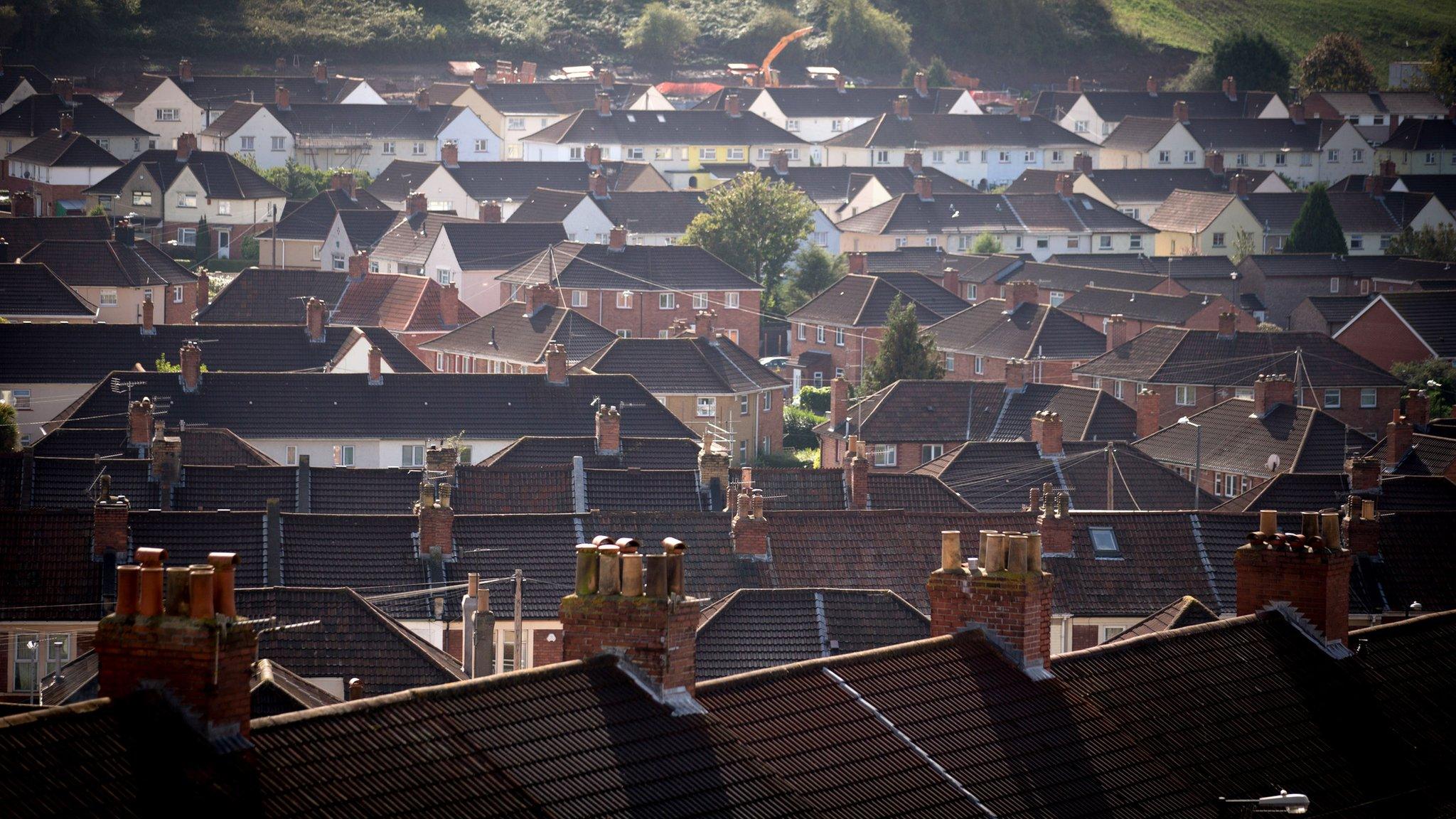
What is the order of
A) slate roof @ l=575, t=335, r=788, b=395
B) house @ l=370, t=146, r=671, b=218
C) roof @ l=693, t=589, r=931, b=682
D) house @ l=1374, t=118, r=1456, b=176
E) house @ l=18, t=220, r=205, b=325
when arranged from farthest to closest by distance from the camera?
house @ l=1374, t=118, r=1456, b=176
house @ l=370, t=146, r=671, b=218
house @ l=18, t=220, r=205, b=325
slate roof @ l=575, t=335, r=788, b=395
roof @ l=693, t=589, r=931, b=682

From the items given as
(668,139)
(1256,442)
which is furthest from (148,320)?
(668,139)

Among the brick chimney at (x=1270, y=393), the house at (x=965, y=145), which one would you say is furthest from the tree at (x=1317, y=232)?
the brick chimney at (x=1270, y=393)

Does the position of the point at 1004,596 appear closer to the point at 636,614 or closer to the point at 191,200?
the point at 636,614

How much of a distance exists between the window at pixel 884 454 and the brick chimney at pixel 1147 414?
8350 mm

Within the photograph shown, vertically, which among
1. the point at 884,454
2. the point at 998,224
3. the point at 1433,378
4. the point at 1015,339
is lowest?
the point at 884,454

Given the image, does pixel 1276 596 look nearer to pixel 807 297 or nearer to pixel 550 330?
pixel 550 330

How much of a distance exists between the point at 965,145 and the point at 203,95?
50158 mm

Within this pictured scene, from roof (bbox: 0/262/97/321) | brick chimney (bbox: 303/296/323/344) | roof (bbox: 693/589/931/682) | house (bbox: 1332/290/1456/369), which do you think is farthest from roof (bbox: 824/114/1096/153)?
roof (bbox: 693/589/931/682)

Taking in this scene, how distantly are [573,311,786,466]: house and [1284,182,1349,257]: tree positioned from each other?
48.7 metres

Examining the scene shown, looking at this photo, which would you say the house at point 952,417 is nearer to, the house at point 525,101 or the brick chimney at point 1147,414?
the brick chimney at point 1147,414

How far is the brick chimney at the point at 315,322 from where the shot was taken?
77188 millimetres

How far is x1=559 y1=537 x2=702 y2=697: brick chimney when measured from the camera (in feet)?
55.8

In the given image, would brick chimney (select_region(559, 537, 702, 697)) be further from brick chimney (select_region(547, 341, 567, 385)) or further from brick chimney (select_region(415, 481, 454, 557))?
brick chimney (select_region(547, 341, 567, 385))

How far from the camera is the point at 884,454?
250 feet
